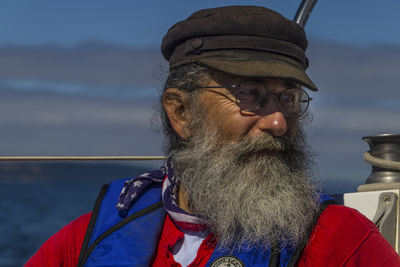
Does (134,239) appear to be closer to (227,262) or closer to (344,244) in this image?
(227,262)

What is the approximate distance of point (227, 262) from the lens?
2.58 metres

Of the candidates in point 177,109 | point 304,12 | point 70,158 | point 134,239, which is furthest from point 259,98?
point 70,158

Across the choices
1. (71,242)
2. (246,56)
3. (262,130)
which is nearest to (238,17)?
(246,56)

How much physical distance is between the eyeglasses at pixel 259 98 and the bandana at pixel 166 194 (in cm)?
49

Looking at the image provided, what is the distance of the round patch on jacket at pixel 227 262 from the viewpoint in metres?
2.56

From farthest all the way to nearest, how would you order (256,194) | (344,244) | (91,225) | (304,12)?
(304,12), (91,225), (256,194), (344,244)

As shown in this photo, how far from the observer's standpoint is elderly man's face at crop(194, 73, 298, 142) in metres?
2.71

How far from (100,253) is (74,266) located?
22cm

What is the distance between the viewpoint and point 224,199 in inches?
109

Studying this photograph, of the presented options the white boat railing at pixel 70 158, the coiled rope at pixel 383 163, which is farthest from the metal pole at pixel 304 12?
the white boat railing at pixel 70 158

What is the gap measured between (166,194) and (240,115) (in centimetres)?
49

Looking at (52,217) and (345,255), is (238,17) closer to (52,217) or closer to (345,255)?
(345,255)

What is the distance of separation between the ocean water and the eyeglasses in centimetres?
186

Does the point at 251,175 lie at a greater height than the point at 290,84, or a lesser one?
lesser
